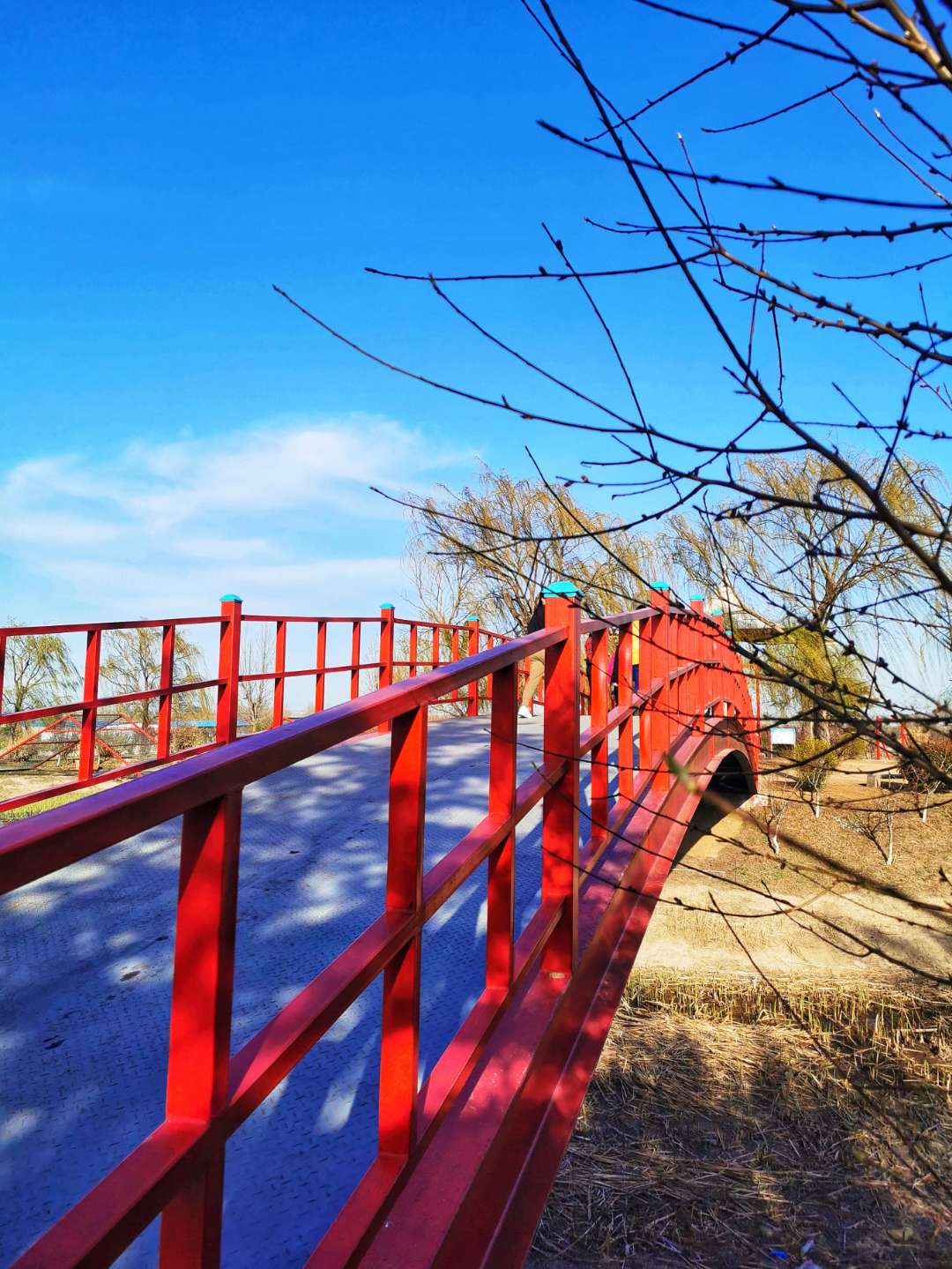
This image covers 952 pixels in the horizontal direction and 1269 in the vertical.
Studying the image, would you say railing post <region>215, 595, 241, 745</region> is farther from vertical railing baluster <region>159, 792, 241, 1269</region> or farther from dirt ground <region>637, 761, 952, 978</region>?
vertical railing baluster <region>159, 792, 241, 1269</region>

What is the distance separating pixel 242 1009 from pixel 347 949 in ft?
4.81

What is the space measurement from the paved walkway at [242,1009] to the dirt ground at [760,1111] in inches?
61.7

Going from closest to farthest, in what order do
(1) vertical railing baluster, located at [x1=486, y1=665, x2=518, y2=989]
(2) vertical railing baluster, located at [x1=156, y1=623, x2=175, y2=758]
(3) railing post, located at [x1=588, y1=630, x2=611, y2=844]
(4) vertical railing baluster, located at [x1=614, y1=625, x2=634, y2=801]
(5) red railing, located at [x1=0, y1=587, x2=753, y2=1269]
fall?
(5) red railing, located at [x1=0, y1=587, x2=753, y2=1269]
(1) vertical railing baluster, located at [x1=486, y1=665, x2=518, y2=989]
(4) vertical railing baluster, located at [x1=614, y1=625, x2=634, y2=801]
(3) railing post, located at [x1=588, y1=630, x2=611, y2=844]
(2) vertical railing baluster, located at [x1=156, y1=623, x2=175, y2=758]

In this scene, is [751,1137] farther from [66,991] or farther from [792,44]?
[792,44]

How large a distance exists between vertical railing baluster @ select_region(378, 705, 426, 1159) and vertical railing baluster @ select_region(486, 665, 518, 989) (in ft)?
2.00

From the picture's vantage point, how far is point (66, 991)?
304cm

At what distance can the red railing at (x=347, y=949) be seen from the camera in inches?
37.3

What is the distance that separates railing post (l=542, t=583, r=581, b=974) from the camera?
9.62ft

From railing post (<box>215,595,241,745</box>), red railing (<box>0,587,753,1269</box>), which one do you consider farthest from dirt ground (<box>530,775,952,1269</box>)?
railing post (<box>215,595,241,745</box>)

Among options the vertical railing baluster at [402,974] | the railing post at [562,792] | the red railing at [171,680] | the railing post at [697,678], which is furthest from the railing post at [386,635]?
the vertical railing baluster at [402,974]

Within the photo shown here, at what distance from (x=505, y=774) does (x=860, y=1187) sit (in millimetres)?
5678

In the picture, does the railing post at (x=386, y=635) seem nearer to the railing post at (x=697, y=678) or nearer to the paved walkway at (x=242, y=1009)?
the railing post at (x=697, y=678)

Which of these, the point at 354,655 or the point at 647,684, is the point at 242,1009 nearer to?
the point at 647,684

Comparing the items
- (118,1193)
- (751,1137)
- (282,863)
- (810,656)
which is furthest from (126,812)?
(810,656)
